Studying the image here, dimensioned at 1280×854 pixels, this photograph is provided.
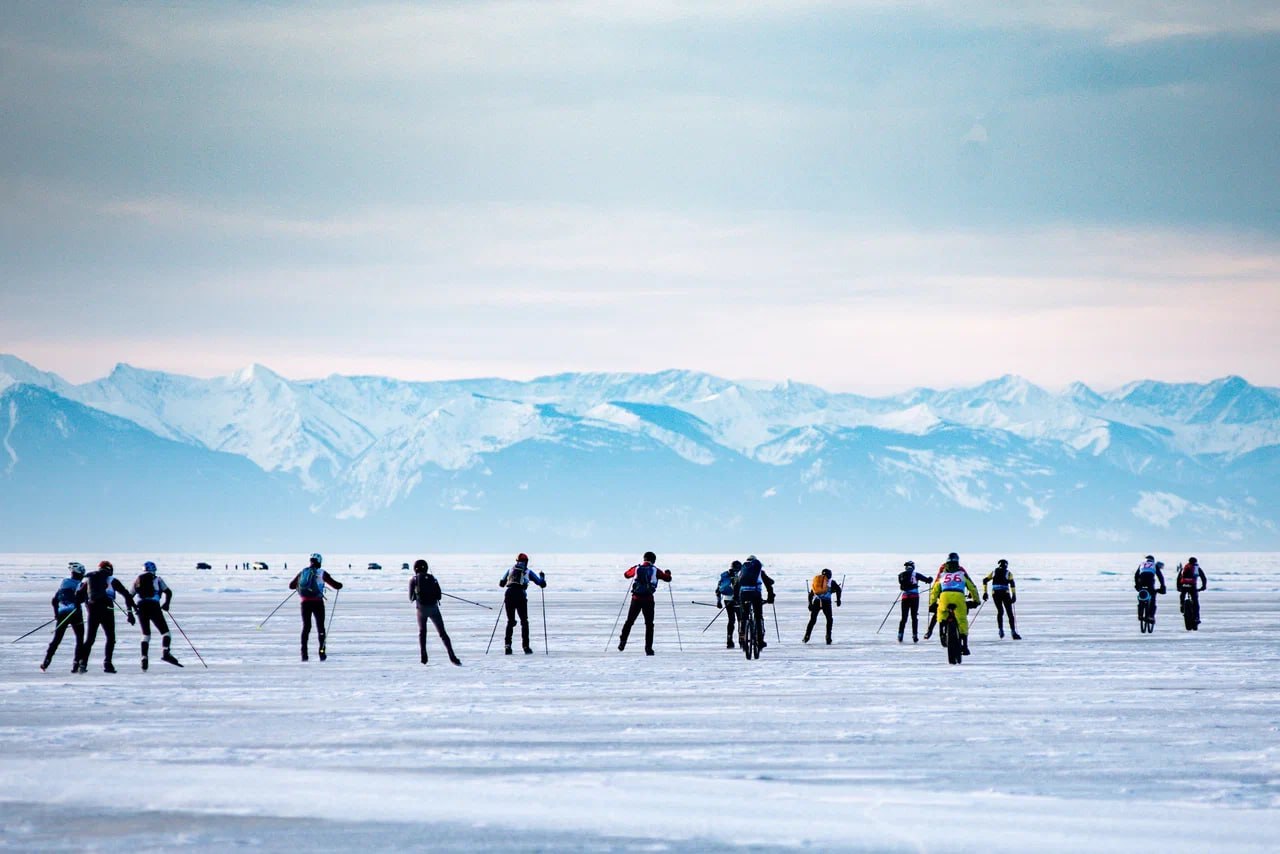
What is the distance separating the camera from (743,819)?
38.1 feet

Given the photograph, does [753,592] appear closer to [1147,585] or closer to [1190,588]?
[1147,585]

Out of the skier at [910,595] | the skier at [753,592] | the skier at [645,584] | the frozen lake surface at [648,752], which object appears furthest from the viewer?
the skier at [910,595]

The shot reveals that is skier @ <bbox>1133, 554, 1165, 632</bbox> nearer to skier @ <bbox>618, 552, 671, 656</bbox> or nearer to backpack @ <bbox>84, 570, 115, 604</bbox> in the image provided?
skier @ <bbox>618, 552, 671, 656</bbox>

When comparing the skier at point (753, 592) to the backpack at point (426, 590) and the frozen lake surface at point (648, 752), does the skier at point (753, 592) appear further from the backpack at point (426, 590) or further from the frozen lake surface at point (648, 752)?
the backpack at point (426, 590)

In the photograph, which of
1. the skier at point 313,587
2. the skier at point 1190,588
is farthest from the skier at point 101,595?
the skier at point 1190,588

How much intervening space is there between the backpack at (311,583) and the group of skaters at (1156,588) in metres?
17.9

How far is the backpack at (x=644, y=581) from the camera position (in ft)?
92.4

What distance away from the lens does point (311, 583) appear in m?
25.7

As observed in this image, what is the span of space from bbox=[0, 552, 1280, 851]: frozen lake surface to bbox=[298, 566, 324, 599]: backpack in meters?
1.22

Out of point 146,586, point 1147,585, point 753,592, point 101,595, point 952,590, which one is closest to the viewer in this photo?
point 101,595

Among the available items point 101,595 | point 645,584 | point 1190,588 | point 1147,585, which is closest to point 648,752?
point 101,595

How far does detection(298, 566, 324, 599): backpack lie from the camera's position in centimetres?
2567

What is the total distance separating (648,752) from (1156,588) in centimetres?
2482

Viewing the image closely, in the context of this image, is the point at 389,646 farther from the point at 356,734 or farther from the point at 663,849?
the point at 663,849
